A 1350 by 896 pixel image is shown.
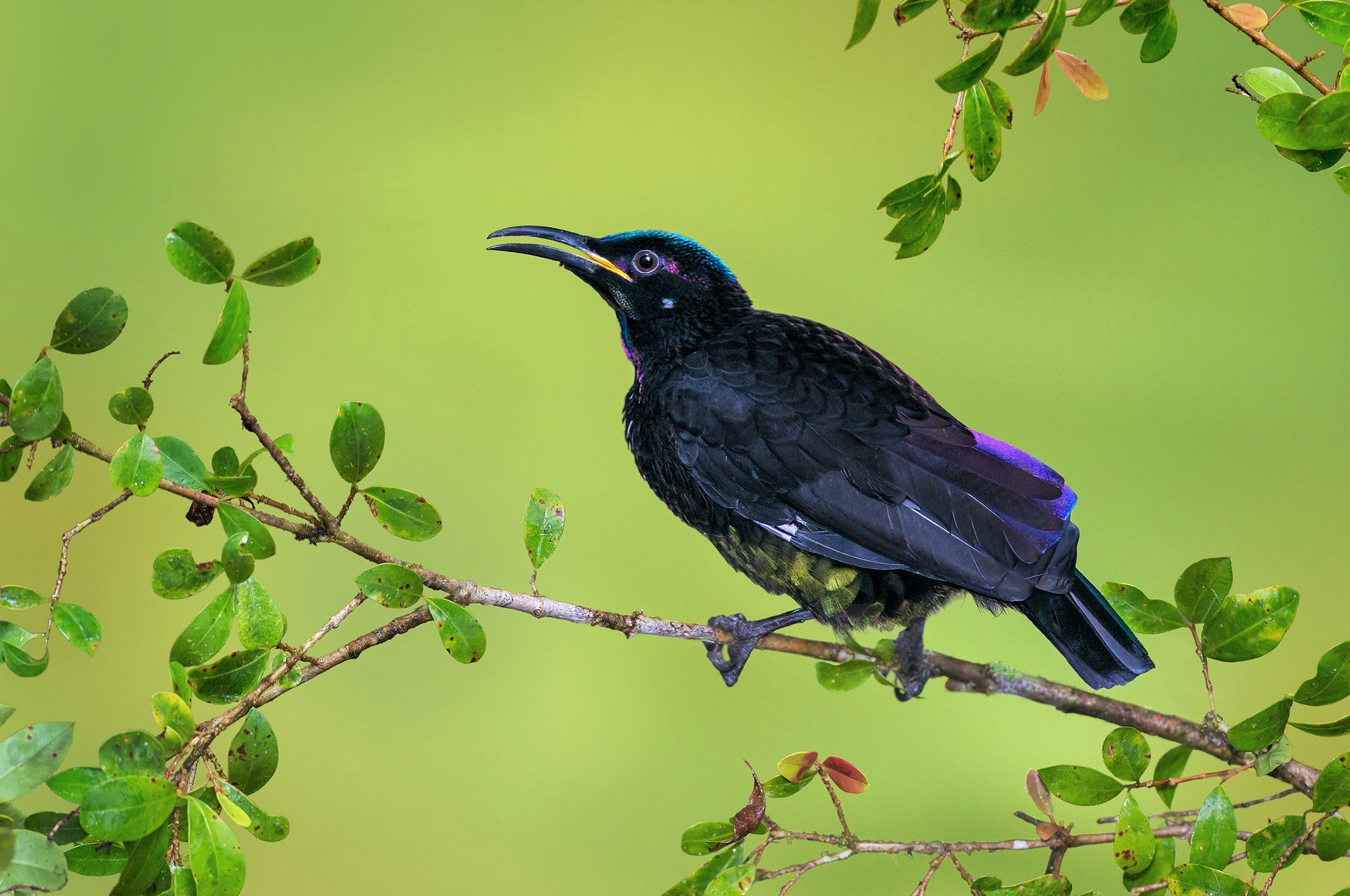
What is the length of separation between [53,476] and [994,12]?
3.17 feet

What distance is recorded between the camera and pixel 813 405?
4.79ft

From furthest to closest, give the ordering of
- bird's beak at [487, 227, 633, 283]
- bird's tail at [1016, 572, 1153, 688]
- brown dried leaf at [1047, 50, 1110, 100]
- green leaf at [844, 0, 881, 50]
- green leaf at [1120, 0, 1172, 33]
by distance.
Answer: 1. bird's beak at [487, 227, 633, 283]
2. bird's tail at [1016, 572, 1153, 688]
3. brown dried leaf at [1047, 50, 1110, 100]
4. green leaf at [1120, 0, 1172, 33]
5. green leaf at [844, 0, 881, 50]

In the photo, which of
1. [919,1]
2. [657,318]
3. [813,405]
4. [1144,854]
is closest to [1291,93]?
[919,1]

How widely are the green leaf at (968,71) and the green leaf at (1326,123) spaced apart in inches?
11.5

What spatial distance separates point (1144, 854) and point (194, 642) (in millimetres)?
975

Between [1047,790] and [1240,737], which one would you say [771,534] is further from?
[1240,737]

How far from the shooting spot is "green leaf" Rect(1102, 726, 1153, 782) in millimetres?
1172

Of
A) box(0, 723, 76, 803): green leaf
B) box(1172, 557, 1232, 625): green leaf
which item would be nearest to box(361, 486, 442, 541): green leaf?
box(0, 723, 76, 803): green leaf

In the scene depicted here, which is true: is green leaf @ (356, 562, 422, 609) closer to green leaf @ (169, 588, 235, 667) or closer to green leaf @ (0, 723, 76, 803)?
green leaf @ (169, 588, 235, 667)

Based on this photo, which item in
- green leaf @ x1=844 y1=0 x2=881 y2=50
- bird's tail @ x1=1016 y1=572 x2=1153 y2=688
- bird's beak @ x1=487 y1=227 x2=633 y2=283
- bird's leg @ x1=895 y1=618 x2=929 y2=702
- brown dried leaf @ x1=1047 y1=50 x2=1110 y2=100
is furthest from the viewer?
bird's beak @ x1=487 y1=227 x2=633 y2=283

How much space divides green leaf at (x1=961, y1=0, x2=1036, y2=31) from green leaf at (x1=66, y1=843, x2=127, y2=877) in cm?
107

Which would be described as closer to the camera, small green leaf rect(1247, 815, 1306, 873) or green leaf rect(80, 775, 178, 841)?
green leaf rect(80, 775, 178, 841)

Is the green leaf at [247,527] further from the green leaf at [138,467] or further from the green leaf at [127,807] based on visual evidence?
the green leaf at [127,807]

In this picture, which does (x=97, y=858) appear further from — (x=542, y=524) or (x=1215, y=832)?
(x=1215, y=832)
